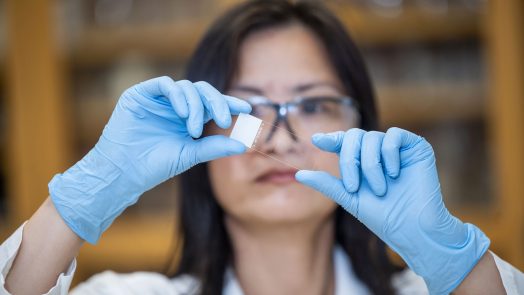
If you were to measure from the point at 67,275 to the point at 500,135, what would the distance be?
191cm

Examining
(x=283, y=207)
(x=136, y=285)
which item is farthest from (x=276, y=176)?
(x=136, y=285)

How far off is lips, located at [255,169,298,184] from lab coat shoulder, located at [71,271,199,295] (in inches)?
13.1

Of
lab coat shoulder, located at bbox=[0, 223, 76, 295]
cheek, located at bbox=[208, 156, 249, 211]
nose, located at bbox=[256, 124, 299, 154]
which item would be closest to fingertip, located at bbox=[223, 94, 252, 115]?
nose, located at bbox=[256, 124, 299, 154]

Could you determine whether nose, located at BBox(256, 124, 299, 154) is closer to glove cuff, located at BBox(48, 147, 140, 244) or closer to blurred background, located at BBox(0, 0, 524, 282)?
glove cuff, located at BBox(48, 147, 140, 244)

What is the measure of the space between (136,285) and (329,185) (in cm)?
60

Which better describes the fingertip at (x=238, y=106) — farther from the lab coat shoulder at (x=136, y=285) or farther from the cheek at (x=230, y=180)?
the lab coat shoulder at (x=136, y=285)

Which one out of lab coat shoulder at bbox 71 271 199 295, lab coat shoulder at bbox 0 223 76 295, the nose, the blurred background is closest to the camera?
lab coat shoulder at bbox 0 223 76 295

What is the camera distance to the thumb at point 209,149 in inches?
41.9

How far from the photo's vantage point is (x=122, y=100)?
3.62ft

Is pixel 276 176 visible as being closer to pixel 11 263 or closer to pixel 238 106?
pixel 238 106

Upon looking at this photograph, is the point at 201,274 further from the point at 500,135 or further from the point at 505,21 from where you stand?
the point at 505,21

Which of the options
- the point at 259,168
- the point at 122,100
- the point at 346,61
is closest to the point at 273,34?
the point at 346,61

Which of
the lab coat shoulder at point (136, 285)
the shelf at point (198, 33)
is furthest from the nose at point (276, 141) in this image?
the shelf at point (198, 33)

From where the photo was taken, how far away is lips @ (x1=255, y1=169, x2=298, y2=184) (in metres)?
1.26
